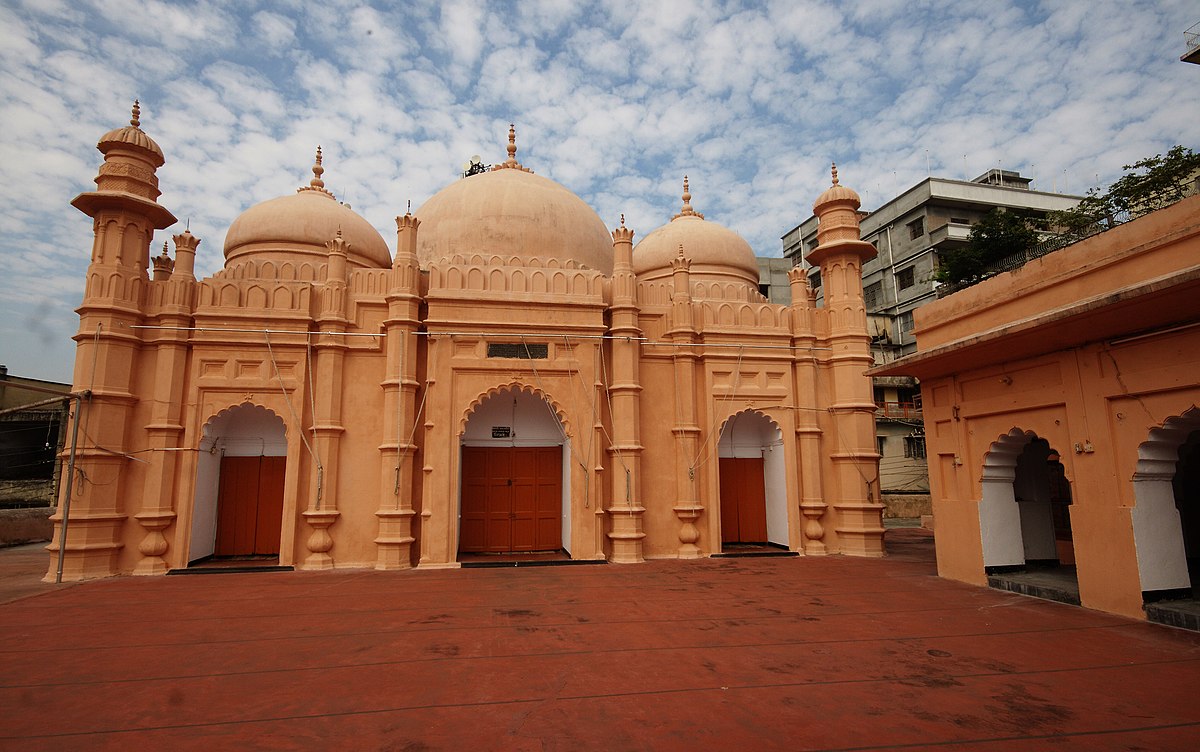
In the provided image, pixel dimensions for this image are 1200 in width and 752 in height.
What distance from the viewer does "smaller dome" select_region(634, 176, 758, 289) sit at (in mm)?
16578

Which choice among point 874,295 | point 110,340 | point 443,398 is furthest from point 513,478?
point 874,295

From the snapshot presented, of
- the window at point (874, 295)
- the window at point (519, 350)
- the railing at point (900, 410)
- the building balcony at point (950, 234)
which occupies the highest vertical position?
the building balcony at point (950, 234)

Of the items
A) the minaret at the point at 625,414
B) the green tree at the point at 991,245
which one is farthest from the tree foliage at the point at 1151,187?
the minaret at the point at 625,414

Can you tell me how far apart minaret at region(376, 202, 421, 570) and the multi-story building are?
2207 cm

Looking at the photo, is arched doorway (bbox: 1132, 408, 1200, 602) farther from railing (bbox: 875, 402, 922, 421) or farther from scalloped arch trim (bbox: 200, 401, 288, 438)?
railing (bbox: 875, 402, 922, 421)

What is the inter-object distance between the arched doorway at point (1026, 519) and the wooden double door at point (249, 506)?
12.6m

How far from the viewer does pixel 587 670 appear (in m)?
5.73

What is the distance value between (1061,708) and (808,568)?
22.2ft

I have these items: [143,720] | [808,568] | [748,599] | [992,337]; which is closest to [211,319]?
[143,720]

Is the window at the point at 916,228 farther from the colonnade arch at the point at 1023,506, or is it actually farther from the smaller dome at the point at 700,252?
the colonnade arch at the point at 1023,506

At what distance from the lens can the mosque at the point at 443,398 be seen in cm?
1135

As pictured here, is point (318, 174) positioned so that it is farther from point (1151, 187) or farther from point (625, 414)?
point (1151, 187)

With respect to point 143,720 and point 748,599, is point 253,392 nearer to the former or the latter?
point 143,720

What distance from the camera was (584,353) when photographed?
12617 millimetres
